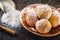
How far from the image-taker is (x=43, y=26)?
59 centimetres

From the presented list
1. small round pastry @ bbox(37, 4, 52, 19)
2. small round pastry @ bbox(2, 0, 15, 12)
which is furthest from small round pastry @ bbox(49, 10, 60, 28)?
small round pastry @ bbox(2, 0, 15, 12)

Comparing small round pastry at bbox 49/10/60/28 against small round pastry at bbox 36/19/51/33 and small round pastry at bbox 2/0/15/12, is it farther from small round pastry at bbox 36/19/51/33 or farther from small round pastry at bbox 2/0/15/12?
small round pastry at bbox 2/0/15/12

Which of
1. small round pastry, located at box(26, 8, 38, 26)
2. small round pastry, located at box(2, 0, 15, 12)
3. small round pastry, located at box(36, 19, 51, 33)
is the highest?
small round pastry, located at box(2, 0, 15, 12)

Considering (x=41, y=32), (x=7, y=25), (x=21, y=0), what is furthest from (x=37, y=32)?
(x=21, y=0)

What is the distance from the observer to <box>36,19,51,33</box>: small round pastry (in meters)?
0.59

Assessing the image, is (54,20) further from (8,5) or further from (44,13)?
(8,5)

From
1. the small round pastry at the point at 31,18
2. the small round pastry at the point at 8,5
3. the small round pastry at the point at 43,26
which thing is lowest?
the small round pastry at the point at 43,26

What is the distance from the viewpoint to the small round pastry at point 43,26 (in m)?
0.59

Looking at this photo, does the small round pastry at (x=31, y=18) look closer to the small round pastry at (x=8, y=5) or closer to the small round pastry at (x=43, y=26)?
the small round pastry at (x=43, y=26)

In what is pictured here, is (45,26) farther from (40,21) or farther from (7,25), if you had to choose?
(7,25)

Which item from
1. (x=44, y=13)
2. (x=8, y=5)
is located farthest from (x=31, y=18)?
(x=8, y=5)

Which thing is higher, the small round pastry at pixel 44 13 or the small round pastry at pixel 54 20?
the small round pastry at pixel 44 13

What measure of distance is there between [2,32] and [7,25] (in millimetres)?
45

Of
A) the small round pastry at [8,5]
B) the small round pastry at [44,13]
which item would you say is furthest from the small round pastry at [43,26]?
the small round pastry at [8,5]
